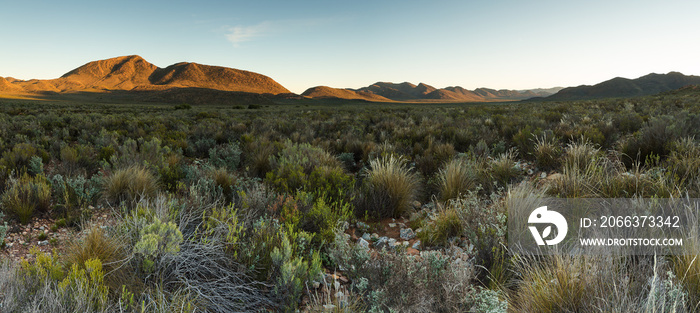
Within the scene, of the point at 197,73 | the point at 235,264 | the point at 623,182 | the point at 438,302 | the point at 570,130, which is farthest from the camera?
the point at 197,73

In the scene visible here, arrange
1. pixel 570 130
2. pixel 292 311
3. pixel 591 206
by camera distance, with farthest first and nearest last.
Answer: pixel 570 130 → pixel 591 206 → pixel 292 311

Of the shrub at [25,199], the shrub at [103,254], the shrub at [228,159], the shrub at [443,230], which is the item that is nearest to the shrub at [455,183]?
the shrub at [443,230]

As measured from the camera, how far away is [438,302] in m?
2.14

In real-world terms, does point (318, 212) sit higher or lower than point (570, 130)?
lower

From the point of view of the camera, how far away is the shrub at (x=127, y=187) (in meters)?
4.18

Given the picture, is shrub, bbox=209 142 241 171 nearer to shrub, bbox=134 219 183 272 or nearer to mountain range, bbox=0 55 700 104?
shrub, bbox=134 219 183 272

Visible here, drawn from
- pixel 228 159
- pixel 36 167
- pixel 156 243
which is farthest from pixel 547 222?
A: pixel 36 167

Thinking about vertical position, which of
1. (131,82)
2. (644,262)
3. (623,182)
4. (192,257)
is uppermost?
(131,82)

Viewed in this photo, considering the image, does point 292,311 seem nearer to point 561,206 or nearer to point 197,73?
point 561,206

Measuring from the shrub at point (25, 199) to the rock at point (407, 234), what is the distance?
4.40 metres

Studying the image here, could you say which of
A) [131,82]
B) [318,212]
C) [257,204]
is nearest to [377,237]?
[318,212]

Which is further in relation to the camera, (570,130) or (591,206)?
(570,130)

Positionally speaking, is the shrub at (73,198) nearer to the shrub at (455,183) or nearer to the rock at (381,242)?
the rock at (381,242)

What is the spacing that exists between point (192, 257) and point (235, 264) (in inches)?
14.8
